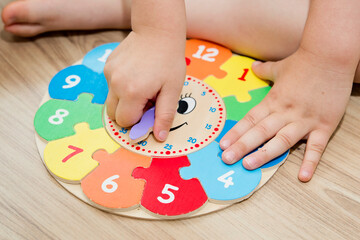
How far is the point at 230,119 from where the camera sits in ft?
2.70

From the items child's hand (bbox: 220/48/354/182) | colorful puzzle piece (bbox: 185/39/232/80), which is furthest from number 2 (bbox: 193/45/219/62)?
child's hand (bbox: 220/48/354/182)

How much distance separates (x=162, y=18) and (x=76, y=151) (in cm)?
31

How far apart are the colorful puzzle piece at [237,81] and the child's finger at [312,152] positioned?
0.17 m

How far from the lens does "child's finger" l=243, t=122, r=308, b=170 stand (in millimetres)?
734

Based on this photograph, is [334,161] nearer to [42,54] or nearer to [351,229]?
[351,229]

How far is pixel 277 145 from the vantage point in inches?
29.8

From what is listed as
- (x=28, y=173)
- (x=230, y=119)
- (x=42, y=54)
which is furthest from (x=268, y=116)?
(x=42, y=54)

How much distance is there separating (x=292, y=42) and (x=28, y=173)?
0.65 metres

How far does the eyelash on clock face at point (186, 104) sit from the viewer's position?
835mm

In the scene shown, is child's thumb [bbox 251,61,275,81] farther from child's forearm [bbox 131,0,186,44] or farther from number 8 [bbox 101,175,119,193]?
number 8 [bbox 101,175,119,193]

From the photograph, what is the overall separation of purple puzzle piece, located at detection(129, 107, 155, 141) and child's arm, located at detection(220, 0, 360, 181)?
14 centimetres

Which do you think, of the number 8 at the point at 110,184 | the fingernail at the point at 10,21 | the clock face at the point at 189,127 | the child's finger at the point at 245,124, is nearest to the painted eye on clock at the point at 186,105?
the clock face at the point at 189,127

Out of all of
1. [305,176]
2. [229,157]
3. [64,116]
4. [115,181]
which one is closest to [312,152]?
[305,176]

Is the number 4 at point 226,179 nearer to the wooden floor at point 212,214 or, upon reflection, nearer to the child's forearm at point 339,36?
the wooden floor at point 212,214
